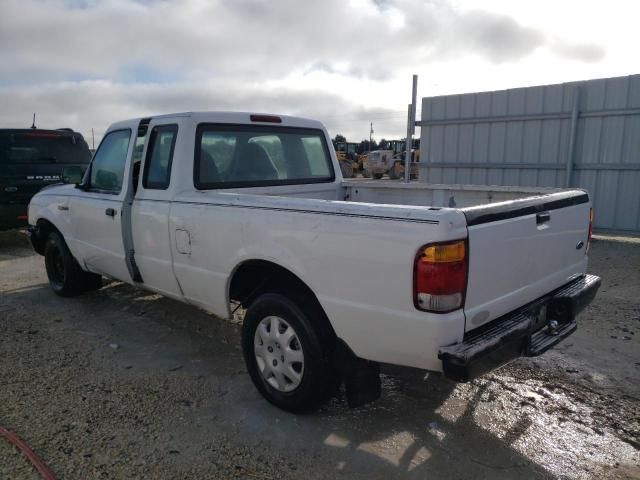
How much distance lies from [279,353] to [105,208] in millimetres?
2527

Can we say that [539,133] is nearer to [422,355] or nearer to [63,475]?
[422,355]

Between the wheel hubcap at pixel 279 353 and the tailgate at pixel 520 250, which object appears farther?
the wheel hubcap at pixel 279 353

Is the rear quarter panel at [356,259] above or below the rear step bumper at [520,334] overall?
above

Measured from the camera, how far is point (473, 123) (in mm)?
11086

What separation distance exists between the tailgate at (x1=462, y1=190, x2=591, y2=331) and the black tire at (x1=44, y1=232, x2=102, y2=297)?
190 inches

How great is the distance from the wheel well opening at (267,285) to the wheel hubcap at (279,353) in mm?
195

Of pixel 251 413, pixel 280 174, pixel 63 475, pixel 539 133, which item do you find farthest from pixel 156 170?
pixel 539 133

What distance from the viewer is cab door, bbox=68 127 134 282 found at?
15.6ft

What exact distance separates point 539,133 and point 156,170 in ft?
27.1

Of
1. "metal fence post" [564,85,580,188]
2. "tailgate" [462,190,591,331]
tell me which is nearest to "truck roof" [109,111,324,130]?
"tailgate" [462,190,591,331]

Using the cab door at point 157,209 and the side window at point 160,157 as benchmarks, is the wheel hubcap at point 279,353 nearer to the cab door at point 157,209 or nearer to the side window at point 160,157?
the cab door at point 157,209

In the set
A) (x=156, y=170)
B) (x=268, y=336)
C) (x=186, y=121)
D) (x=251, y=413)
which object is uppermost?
(x=186, y=121)

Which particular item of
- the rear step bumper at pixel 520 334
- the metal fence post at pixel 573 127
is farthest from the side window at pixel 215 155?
the metal fence post at pixel 573 127

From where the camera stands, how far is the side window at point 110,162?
497cm
